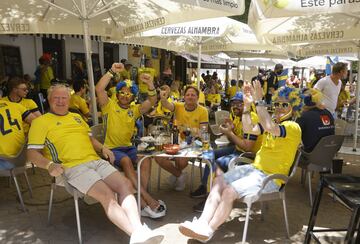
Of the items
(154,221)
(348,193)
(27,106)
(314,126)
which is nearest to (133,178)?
(154,221)

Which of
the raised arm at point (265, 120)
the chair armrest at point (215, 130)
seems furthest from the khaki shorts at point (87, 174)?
the chair armrest at point (215, 130)

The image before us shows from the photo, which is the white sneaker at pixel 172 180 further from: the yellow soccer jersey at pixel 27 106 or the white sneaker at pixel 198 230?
the yellow soccer jersey at pixel 27 106

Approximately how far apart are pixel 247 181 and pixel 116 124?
5.98 ft

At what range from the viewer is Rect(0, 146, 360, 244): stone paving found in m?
3.46

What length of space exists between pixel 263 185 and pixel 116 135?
1.96 m

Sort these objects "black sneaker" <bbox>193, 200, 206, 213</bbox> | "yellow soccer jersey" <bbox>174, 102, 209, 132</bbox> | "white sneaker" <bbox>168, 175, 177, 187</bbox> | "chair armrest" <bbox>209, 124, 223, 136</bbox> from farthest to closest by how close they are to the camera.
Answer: "chair armrest" <bbox>209, 124, 223, 136</bbox>
"white sneaker" <bbox>168, 175, 177, 187</bbox>
"yellow soccer jersey" <bbox>174, 102, 209, 132</bbox>
"black sneaker" <bbox>193, 200, 206, 213</bbox>

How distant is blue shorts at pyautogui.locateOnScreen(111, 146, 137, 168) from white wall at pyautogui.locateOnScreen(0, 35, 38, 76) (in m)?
7.15

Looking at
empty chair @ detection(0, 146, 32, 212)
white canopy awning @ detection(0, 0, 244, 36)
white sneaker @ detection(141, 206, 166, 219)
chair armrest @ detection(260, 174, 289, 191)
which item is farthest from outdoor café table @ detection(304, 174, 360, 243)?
empty chair @ detection(0, 146, 32, 212)

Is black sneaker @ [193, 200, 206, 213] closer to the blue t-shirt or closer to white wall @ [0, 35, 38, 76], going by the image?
the blue t-shirt

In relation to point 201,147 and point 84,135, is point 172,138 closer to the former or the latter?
point 201,147

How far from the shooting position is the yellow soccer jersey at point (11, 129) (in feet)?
12.7

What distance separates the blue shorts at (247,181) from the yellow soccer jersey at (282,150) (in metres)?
0.09

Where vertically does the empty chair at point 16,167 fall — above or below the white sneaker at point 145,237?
above

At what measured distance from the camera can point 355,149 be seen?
7.32 metres
